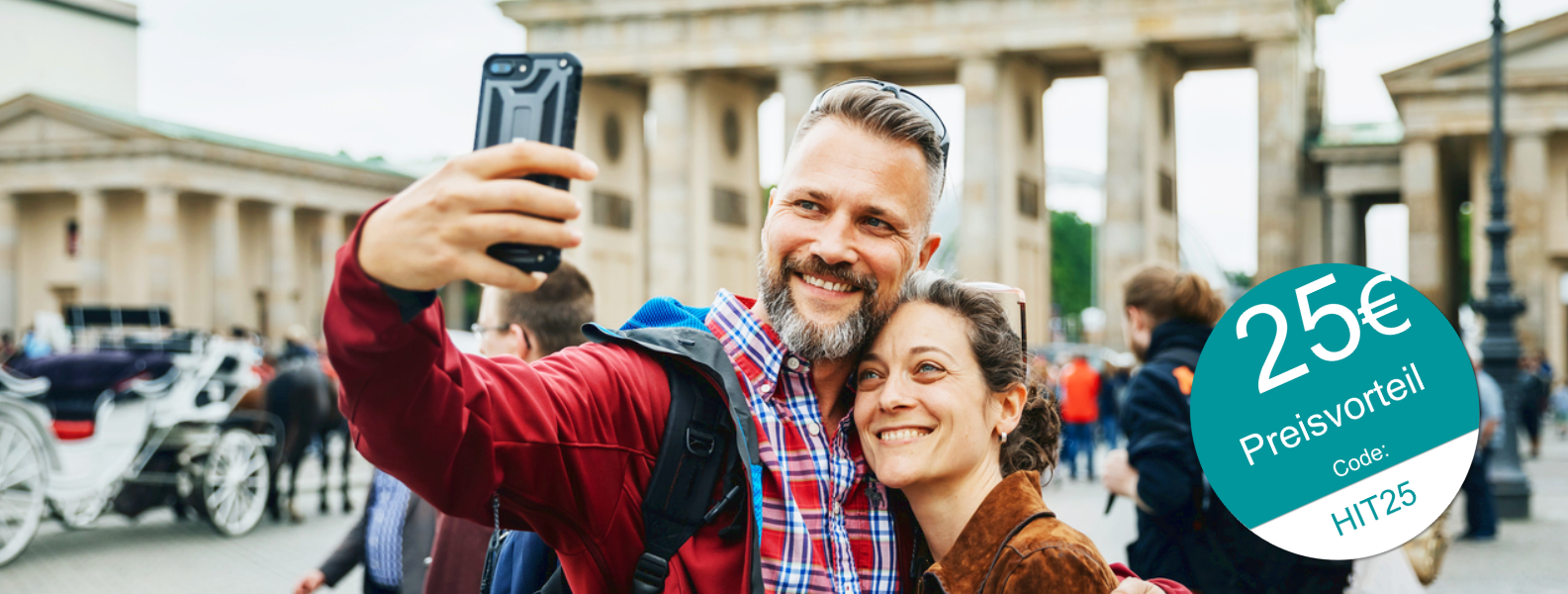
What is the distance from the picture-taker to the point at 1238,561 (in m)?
4.28

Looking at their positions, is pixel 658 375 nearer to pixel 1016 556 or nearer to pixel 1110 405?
pixel 1016 556

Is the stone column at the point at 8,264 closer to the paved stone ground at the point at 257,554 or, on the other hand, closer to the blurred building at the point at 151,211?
the blurred building at the point at 151,211

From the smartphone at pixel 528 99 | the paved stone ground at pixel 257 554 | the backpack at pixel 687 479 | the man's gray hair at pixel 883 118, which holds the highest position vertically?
the man's gray hair at pixel 883 118

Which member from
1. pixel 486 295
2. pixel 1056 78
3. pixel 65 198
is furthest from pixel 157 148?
pixel 486 295

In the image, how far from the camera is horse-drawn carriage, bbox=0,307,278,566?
10219mm

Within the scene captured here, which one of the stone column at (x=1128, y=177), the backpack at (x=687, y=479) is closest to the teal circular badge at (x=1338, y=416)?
the backpack at (x=687, y=479)

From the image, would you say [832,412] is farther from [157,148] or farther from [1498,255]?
[157,148]

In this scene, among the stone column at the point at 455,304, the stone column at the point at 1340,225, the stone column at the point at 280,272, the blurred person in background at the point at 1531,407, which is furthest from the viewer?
the stone column at the point at 455,304

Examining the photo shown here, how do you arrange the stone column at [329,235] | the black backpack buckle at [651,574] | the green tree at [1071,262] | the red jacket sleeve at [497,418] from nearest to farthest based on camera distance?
the red jacket sleeve at [497,418] → the black backpack buckle at [651,574] → the stone column at [329,235] → the green tree at [1071,262]

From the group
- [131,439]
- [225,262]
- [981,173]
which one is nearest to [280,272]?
[225,262]

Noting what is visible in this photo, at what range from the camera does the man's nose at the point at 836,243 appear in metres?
2.35

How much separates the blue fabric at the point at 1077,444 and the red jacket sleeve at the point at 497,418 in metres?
15.7

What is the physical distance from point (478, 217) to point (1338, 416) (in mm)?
1786

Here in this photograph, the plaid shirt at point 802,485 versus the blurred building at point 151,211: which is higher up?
the blurred building at point 151,211
